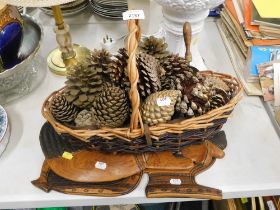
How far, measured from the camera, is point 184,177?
1.89 feet

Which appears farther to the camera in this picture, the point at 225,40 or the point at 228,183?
the point at 225,40

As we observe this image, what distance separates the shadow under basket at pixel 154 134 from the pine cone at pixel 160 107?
1cm

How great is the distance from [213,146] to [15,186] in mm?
388

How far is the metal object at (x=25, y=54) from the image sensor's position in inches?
26.9

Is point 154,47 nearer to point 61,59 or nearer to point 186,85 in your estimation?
point 186,85

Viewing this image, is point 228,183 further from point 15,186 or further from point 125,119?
point 15,186

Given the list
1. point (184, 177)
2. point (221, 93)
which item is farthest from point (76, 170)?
point (221, 93)

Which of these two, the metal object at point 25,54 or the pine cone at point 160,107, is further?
the metal object at point 25,54

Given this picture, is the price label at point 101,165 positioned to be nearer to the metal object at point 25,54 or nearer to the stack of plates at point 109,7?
the metal object at point 25,54

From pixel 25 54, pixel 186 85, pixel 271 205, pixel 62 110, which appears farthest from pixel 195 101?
pixel 25 54

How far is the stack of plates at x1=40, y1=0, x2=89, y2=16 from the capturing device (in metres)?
0.94

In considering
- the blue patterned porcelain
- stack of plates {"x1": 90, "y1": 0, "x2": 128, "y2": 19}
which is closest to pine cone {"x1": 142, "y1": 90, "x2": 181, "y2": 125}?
the blue patterned porcelain

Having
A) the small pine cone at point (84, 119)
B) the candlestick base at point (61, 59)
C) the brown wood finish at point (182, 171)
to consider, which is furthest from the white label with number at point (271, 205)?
the candlestick base at point (61, 59)

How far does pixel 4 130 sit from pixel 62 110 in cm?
16
